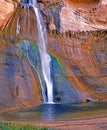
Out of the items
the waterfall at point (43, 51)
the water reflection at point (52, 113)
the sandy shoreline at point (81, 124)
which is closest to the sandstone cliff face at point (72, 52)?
the waterfall at point (43, 51)

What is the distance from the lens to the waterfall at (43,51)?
21906mm

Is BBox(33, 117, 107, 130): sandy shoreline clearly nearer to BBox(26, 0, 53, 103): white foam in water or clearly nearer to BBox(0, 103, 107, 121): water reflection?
BBox(0, 103, 107, 121): water reflection

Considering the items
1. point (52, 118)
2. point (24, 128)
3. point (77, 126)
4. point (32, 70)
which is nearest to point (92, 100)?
point (32, 70)

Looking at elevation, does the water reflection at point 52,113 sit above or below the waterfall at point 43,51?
below

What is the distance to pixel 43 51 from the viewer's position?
23.6m

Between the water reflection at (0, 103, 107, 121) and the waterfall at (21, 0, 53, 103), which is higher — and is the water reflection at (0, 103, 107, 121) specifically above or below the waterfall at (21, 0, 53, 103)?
below

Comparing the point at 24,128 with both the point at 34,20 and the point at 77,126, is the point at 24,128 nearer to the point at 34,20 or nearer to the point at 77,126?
the point at 77,126

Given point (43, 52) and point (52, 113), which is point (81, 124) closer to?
point (52, 113)

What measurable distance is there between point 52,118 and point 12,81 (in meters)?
4.91

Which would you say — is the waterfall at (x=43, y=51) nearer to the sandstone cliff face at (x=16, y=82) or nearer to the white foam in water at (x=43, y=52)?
the white foam in water at (x=43, y=52)

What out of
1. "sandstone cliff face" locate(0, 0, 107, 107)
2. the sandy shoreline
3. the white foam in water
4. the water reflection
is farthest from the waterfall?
the sandy shoreline

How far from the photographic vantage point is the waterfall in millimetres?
21906

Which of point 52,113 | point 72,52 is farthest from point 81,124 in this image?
point 72,52

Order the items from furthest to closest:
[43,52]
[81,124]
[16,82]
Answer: [43,52] < [16,82] < [81,124]
